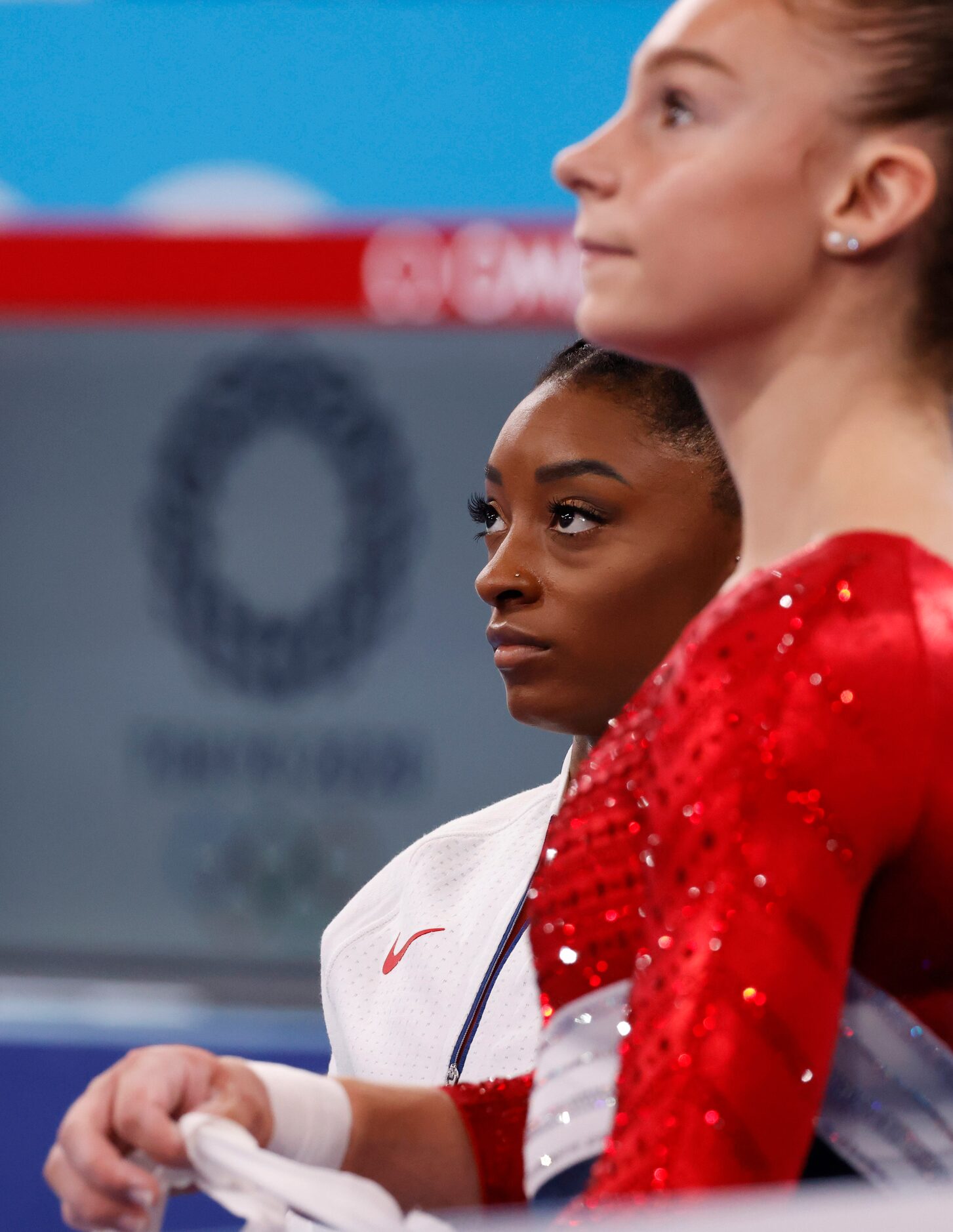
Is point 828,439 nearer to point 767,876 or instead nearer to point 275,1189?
point 767,876

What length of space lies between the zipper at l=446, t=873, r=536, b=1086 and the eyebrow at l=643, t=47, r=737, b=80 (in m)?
0.66

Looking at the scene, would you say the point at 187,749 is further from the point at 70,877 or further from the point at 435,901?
the point at 435,901

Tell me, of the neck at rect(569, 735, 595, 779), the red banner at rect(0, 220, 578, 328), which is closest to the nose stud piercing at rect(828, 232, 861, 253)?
the neck at rect(569, 735, 595, 779)

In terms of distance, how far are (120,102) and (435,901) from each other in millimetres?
2553

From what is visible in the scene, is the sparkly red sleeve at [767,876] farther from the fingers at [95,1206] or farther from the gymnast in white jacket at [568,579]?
the gymnast in white jacket at [568,579]

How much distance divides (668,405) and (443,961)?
17.4 inches

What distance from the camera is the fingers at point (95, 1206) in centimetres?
60

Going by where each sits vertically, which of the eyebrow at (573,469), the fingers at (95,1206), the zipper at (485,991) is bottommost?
the zipper at (485,991)

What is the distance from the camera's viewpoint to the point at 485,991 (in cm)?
116

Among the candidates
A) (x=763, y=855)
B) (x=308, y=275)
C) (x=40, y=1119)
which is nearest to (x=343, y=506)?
(x=308, y=275)

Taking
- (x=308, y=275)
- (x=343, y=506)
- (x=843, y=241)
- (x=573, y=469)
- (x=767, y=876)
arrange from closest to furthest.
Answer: (x=767, y=876), (x=843, y=241), (x=573, y=469), (x=308, y=275), (x=343, y=506)

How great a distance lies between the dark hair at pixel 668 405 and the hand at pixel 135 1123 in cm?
62

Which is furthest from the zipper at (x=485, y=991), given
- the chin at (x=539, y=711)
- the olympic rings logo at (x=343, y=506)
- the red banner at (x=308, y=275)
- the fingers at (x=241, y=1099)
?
the olympic rings logo at (x=343, y=506)

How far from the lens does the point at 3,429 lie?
463cm
